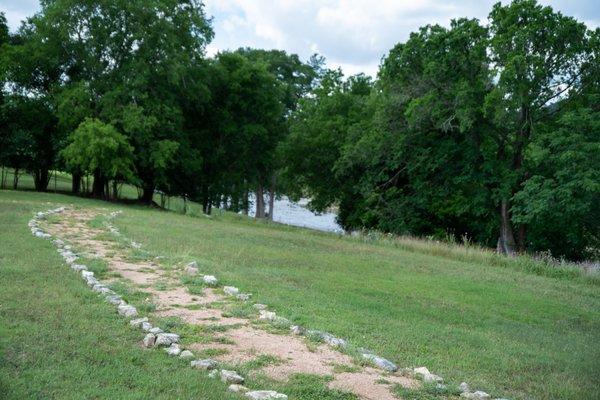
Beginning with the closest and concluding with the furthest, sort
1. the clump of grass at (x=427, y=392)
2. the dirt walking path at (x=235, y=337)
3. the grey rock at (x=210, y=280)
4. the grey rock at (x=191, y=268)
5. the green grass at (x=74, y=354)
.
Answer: the green grass at (x=74, y=354)
the clump of grass at (x=427, y=392)
the dirt walking path at (x=235, y=337)
the grey rock at (x=210, y=280)
the grey rock at (x=191, y=268)

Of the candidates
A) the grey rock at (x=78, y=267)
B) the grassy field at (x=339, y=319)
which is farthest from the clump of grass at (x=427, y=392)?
the grey rock at (x=78, y=267)

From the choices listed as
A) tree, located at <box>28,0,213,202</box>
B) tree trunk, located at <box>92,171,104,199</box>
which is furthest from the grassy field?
tree trunk, located at <box>92,171,104,199</box>

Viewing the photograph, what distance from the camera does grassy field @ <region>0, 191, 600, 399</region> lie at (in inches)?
221

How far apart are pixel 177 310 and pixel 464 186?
80.2ft

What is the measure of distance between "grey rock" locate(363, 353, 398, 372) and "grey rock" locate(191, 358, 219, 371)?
1.79m

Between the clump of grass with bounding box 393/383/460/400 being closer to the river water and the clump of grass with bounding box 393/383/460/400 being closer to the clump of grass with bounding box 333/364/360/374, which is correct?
the clump of grass with bounding box 333/364/360/374

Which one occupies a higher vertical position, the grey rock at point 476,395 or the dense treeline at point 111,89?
the dense treeline at point 111,89

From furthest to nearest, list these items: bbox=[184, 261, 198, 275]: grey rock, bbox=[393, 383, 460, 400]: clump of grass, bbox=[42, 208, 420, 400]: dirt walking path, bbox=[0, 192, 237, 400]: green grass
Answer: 1. bbox=[184, 261, 198, 275]: grey rock
2. bbox=[42, 208, 420, 400]: dirt walking path
3. bbox=[393, 383, 460, 400]: clump of grass
4. bbox=[0, 192, 237, 400]: green grass

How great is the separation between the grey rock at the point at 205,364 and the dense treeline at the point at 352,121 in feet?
63.8

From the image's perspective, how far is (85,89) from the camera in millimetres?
31297

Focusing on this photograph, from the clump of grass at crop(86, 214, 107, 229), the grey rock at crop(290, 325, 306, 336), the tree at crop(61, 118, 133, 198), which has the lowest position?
the grey rock at crop(290, 325, 306, 336)

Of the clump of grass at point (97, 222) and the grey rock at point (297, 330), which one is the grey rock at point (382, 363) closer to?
the grey rock at point (297, 330)

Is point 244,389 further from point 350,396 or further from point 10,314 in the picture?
point 10,314

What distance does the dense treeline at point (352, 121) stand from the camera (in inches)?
979
